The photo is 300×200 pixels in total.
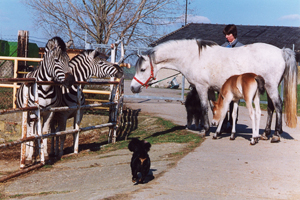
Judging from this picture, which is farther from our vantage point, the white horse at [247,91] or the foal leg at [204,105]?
the foal leg at [204,105]

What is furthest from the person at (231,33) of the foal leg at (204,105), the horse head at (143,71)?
the horse head at (143,71)

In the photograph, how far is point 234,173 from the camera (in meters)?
4.78

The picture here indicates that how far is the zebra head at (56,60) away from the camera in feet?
21.0

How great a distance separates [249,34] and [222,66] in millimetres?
26751

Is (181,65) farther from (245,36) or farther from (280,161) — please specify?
(245,36)

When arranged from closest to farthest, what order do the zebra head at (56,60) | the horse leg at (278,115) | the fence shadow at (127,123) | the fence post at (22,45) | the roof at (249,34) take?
1. the zebra head at (56,60)
2. the horse leg at (278,115)
3. the fence shadow at (127,123)
4. the fence post at (22,45)
5. the roof at (249,34)

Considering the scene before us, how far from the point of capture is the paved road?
3.97 m

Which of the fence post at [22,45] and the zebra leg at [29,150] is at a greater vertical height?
the fence post at [22,45]

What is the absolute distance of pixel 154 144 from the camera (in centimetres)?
704

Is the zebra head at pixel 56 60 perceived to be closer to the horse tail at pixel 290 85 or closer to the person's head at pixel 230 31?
the person's head at pixel 230 31

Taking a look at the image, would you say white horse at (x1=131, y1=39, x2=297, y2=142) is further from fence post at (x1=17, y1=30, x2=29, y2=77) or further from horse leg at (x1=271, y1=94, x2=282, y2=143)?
→ fence post at (x1=17, y1=30, x2=29, y2=77)

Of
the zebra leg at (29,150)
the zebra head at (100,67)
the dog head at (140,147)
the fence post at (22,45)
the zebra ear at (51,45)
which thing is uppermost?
the fence post at (22,45)

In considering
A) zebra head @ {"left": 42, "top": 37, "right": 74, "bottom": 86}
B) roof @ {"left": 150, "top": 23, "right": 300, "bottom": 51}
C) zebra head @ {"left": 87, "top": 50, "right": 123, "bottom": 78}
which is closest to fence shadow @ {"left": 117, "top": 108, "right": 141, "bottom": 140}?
zebra head @ {"left": 87, "top": 50, "right": 123, "bottom": 78}

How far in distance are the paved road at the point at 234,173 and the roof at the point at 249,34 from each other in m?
23.0
